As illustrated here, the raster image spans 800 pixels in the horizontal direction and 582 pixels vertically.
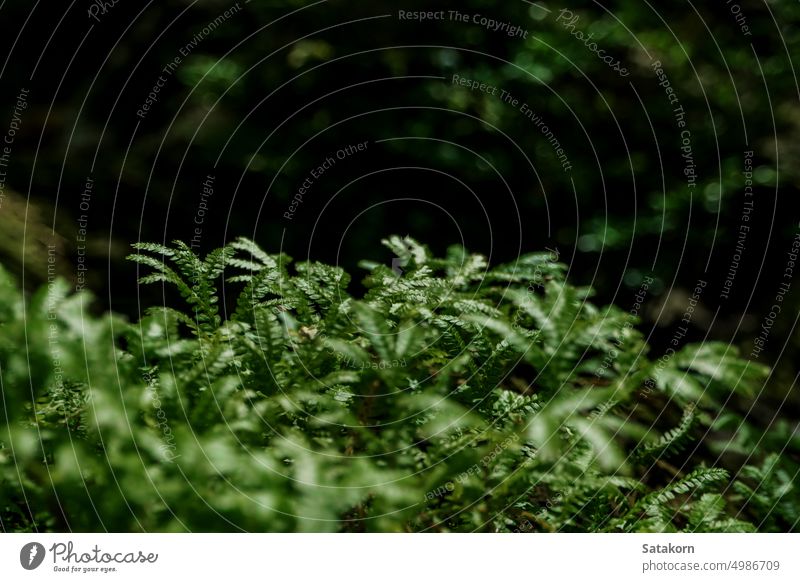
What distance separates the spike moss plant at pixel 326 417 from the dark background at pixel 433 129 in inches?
60.9

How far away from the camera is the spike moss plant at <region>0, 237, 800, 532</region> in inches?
31.1

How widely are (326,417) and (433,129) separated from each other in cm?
204

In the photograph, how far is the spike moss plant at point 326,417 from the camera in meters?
0.79

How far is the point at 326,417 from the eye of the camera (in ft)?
3.04
